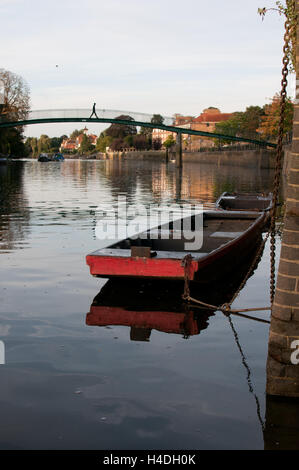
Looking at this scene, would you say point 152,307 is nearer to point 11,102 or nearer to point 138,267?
point 138,267

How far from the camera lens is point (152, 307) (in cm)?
919

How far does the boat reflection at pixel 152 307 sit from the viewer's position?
8.22 m

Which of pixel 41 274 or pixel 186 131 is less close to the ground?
pixel 186 131

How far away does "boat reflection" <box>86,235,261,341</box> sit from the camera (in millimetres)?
8219

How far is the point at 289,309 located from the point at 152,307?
3.82 metres

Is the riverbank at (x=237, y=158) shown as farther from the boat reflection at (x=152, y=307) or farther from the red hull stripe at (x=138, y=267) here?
the red hull stripe at (x=138, y=267)

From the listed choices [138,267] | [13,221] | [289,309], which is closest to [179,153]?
[13,221]

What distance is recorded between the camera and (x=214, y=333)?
7930 mm

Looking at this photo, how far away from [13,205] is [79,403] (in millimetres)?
22527

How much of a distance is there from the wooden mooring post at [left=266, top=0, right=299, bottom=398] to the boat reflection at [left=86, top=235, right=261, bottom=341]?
7.44 ft

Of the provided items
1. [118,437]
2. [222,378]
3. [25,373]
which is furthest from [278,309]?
[25,373]

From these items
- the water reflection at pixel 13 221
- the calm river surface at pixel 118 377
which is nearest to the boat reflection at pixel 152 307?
the calm river surface at pixel 118 377

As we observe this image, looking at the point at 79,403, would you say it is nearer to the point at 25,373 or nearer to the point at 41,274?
the point at 25,373
